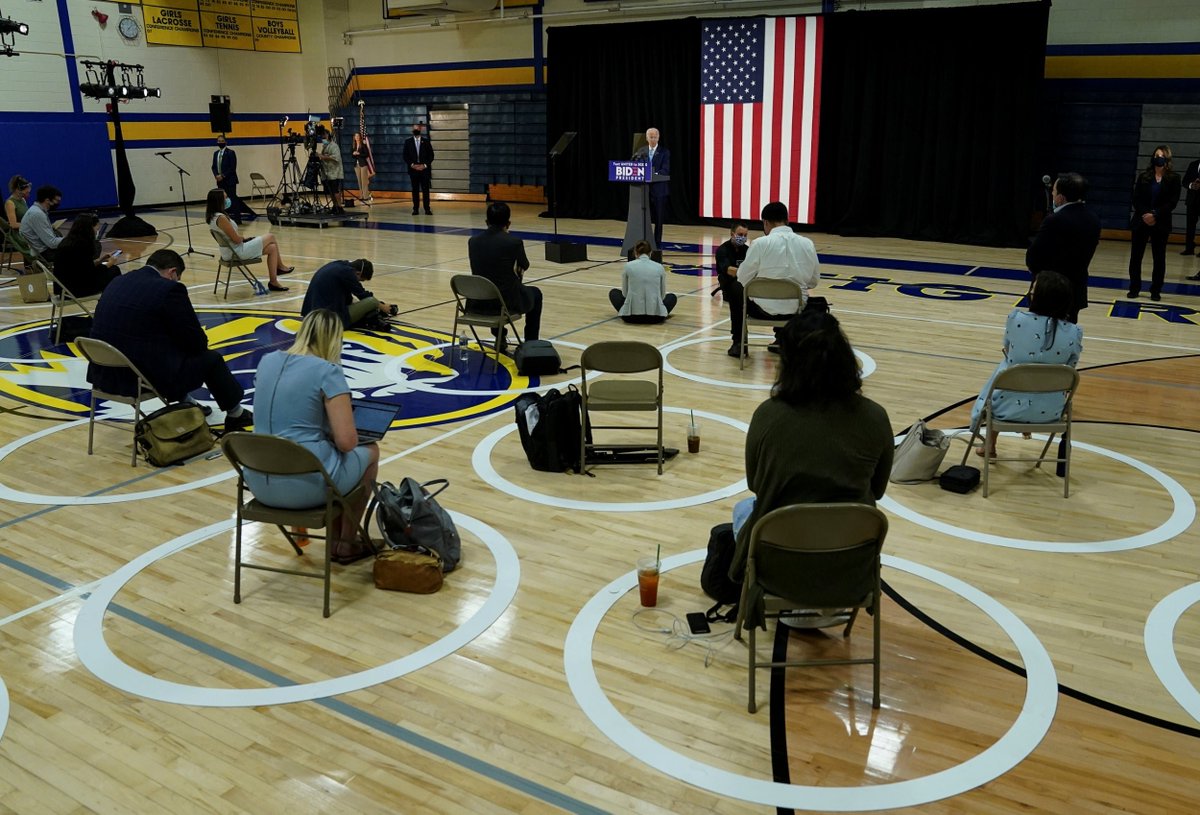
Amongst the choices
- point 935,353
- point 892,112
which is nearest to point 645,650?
point 935,353

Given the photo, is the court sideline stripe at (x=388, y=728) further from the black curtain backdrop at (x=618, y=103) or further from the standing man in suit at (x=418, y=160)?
the standing man in suit at (x=418, y=160)

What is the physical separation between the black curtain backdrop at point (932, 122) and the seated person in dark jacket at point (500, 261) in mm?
9415

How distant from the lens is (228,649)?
3.57 m

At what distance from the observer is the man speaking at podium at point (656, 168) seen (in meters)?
11.9

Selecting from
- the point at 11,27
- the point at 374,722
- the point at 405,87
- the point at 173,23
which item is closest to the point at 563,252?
the point at 11,27

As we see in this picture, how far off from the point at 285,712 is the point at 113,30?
2003 cm

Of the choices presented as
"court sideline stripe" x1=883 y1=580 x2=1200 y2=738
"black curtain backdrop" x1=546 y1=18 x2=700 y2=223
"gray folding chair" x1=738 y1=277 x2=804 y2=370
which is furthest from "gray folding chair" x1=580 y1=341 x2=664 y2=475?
"black curtain backdrop" x1=546 y1=18 x2=700 y2=223

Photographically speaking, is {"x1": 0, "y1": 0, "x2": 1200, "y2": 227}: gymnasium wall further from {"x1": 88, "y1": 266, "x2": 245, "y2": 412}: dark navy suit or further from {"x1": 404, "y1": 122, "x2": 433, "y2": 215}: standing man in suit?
{"x1": 88, "y1": 266, "x2": 245, "y2": 412}: dark navy suit

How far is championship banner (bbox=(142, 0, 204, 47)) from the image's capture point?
770 inches

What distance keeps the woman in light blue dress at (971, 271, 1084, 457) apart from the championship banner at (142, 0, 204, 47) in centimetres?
2014

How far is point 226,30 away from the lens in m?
21.0

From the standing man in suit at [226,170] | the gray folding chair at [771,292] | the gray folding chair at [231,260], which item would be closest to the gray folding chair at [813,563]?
the gray folding chair at [771,292]

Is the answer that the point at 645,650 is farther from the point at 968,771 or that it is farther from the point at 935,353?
the point at 935,353

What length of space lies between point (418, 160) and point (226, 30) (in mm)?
6445
